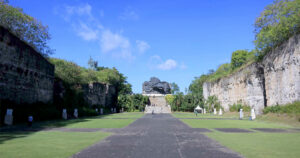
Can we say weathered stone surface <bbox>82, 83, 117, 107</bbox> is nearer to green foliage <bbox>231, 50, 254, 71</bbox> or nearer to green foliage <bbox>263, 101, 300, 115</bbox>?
green foliage <bbox>263, 101, 300, 115</bbox>

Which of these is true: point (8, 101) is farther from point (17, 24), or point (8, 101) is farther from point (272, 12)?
point (272, 12)

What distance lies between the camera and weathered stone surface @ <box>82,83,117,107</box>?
33.1m

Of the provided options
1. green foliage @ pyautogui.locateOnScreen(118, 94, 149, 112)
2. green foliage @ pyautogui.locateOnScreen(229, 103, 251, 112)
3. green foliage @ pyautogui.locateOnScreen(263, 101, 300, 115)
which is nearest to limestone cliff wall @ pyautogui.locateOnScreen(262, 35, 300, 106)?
green foliage @ pyautogui.locateOnScreen(263, 101, 300, 115)

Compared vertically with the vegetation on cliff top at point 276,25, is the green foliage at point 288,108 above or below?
below

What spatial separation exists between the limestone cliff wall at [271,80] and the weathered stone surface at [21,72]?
19905mm

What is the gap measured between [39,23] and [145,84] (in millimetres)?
44881

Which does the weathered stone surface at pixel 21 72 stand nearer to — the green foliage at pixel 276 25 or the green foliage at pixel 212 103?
the green foliage at pixel 276 25

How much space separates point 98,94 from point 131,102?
49.9 ft

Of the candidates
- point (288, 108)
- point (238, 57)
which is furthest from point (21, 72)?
point (238, 57)

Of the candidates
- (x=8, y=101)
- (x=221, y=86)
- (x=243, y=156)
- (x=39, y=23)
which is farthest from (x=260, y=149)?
(x=221, y=86)

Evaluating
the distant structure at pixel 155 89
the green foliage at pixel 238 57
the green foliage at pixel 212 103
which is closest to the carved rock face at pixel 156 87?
the distant structure at pixel 155 89

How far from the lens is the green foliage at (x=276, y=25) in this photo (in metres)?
19.0

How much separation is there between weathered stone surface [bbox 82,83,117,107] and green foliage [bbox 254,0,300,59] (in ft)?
71.4

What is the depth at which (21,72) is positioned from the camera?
1766cm
